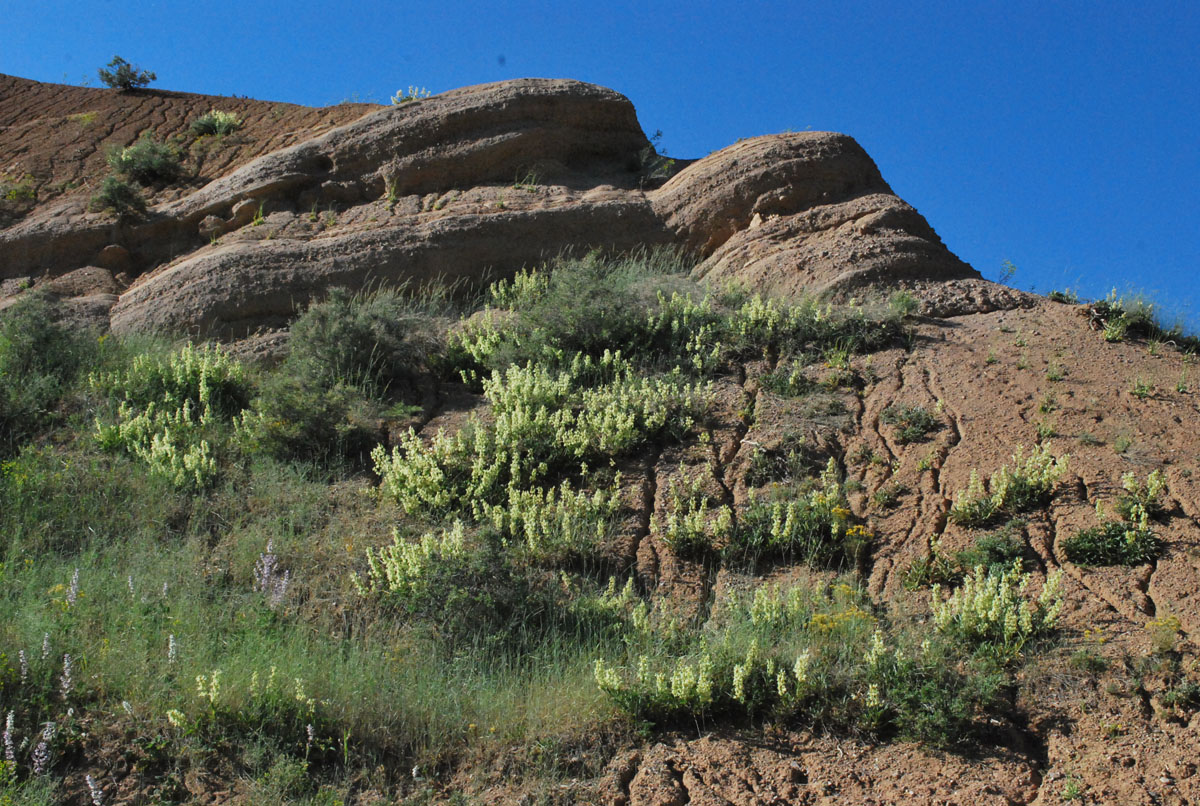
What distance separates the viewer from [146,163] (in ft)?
48.8

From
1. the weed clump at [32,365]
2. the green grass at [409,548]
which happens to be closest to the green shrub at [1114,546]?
the green grass at [409,548]

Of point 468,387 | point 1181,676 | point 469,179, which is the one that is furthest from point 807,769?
point 469,179

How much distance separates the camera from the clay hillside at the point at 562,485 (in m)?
5.94

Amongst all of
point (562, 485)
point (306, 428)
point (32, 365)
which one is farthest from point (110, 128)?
point (562, 485)

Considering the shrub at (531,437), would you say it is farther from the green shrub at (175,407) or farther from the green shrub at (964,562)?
the green shrub at (964,562)

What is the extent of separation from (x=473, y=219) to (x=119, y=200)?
499 centimetres

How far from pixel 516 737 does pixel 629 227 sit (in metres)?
8.85

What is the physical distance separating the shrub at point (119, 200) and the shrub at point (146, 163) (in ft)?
2.59

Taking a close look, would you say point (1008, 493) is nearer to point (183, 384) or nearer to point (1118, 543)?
point (1118, 543)

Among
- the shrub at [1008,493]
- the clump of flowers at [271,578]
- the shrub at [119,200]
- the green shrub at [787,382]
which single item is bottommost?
the clump of flowers at [271,578]

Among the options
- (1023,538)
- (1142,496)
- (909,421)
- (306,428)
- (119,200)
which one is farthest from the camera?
(119,200)

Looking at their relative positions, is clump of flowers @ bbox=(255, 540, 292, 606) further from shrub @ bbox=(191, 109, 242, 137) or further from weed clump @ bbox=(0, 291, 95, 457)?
shrub @ bbox=(191, 109, 242, 137)

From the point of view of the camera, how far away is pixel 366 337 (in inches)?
425

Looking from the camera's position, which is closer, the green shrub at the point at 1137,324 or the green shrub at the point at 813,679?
the green shrub at the point at 813,679
